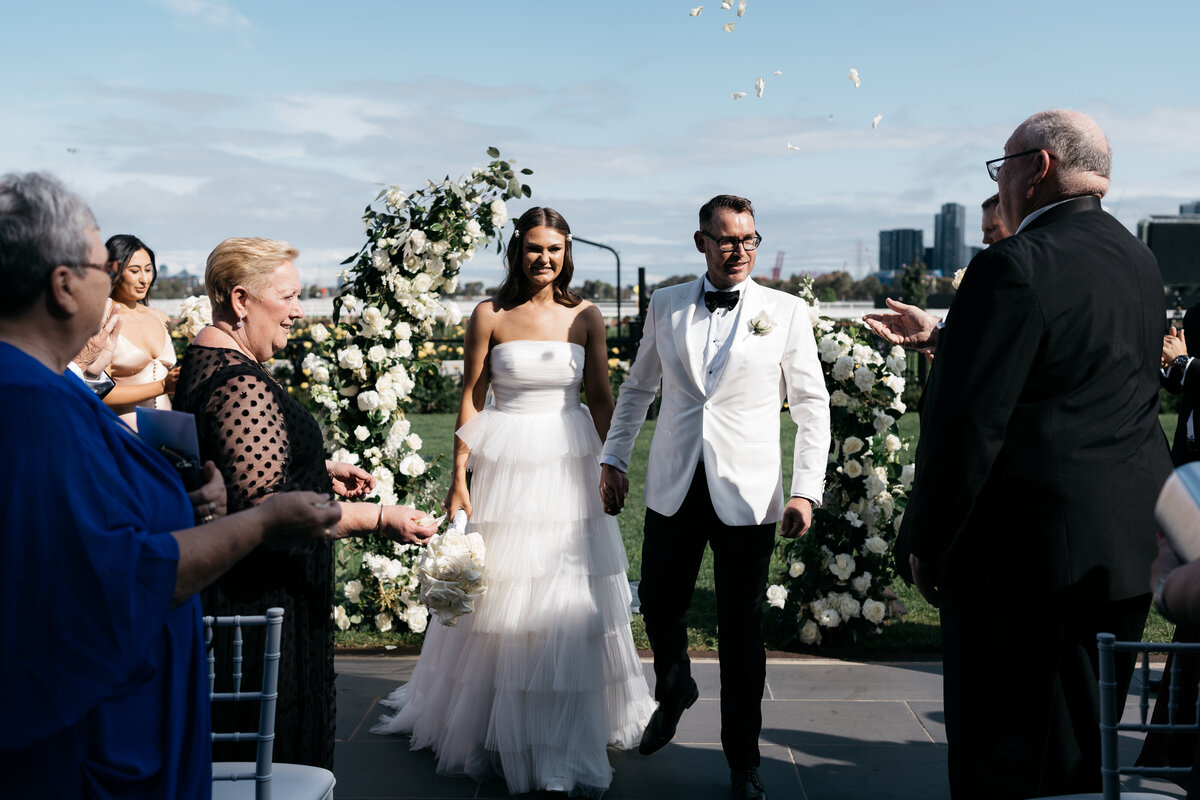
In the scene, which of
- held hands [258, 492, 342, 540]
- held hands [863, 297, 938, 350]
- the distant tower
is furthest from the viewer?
the distant tower

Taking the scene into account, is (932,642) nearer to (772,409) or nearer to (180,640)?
(772,409)

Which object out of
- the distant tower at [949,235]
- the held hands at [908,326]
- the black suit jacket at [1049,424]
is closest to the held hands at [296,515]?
the black suit jacket at [1049,424]

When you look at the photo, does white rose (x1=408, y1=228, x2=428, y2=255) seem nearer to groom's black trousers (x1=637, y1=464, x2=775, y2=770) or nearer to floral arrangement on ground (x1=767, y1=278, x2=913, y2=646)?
floral arrangement on ground (x1=767, y1=278, x2=913, y2=646)

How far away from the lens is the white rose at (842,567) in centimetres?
552

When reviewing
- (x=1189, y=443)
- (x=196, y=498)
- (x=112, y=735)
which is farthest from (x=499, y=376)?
(x=1189, y=443)

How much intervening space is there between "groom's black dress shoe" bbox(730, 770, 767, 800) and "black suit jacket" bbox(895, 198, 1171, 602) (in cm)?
156

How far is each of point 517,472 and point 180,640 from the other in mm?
2411

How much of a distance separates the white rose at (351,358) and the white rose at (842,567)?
113 inches

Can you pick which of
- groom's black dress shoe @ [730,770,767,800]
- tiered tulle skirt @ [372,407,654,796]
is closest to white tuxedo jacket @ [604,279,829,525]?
tiered tulle skirt @ [372,407,654,796]

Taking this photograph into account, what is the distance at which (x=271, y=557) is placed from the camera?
2629 mm

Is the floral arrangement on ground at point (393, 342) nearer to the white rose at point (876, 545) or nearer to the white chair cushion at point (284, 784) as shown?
the white rose at point (876, 545)

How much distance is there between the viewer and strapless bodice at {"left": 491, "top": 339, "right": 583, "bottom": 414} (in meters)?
4.18

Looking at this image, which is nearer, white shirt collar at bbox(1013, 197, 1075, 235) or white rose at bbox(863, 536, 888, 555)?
white shirt collar at bbox(1013, 197, 1075, 235)

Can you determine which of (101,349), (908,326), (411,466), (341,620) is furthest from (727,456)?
(341,620)
